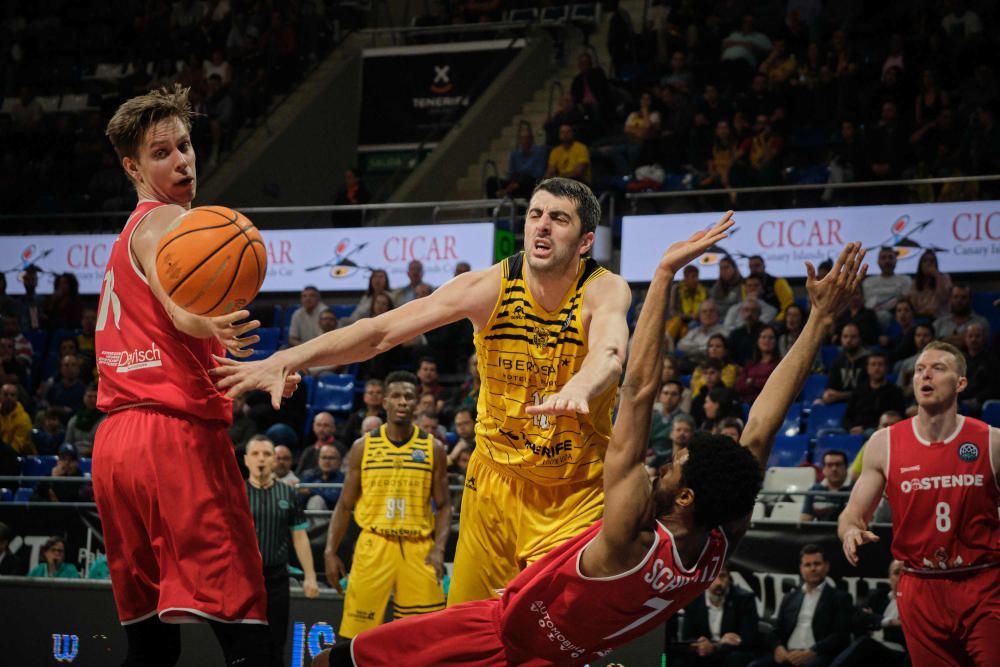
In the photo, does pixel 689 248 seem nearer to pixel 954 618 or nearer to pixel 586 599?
pixel 586 599

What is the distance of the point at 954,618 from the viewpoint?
6.82m

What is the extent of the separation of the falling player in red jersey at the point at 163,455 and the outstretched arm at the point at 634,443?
1.30 meters

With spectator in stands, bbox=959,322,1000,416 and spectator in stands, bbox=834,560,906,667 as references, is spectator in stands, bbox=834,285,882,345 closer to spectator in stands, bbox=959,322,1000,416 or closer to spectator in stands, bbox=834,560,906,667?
spectator in stands, bbox=959,322,1000,416

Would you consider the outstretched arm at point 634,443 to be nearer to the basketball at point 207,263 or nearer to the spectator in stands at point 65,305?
the basketball at point 207,263

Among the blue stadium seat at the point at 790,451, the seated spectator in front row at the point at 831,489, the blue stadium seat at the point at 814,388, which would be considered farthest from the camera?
the blue stadium seat at the point at 814,388

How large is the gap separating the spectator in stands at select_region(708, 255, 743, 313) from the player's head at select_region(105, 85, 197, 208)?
9.87 m

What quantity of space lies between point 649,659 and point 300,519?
293 centimetres

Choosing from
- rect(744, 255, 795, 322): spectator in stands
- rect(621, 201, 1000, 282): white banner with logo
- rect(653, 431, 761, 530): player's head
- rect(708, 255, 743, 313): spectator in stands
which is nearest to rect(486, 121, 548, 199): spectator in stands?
rect(621, 201, 1000, 282): white banner with logo

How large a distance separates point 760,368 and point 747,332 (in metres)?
0.73

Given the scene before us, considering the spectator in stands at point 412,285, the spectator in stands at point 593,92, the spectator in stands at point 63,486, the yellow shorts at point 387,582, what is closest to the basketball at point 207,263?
the yellow shorts at point 387,582

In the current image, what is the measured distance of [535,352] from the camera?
5516 millimetres

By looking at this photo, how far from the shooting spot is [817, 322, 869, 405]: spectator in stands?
490 inches

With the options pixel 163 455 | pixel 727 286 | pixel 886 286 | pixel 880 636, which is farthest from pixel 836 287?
pixel 727 286

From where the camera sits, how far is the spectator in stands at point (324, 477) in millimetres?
11748
